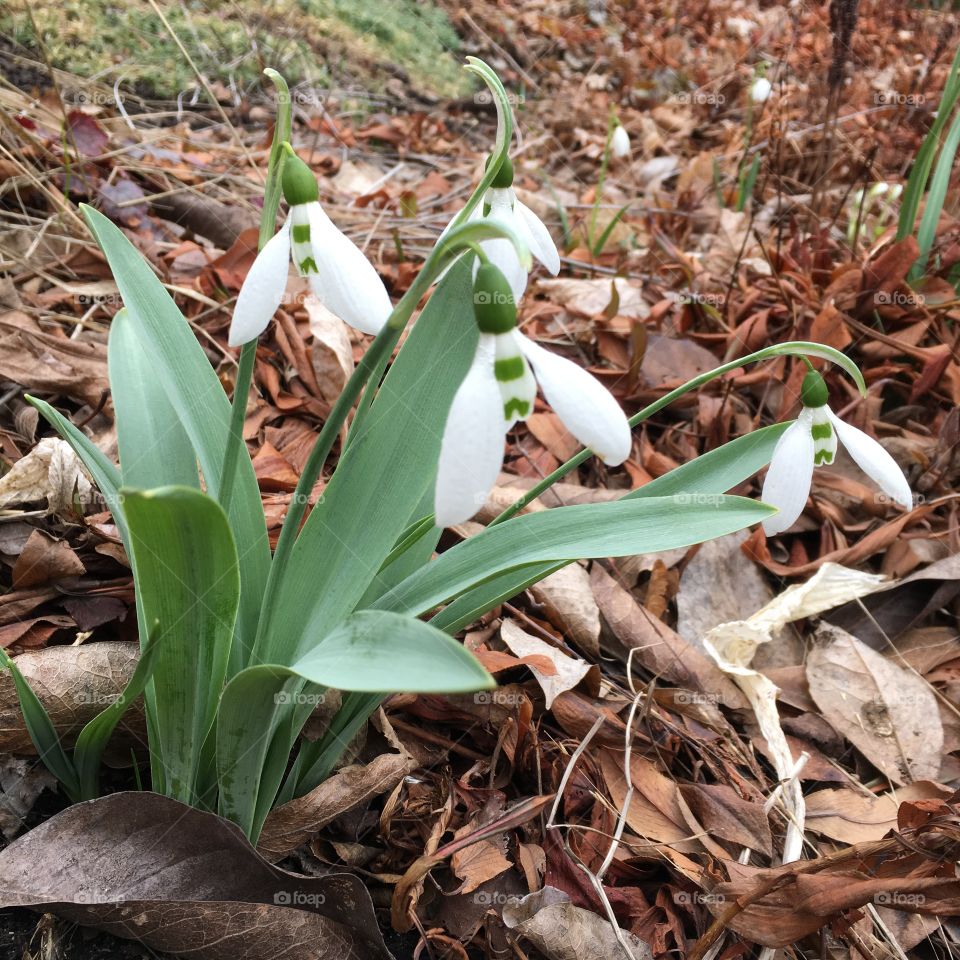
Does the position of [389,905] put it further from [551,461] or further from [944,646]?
[944,646]

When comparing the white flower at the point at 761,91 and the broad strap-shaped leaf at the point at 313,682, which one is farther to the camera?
the white flower at the point at 761,91

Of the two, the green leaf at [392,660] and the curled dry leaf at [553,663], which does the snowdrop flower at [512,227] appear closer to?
the green leaf at [392,660]

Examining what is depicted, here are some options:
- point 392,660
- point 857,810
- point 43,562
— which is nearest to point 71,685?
point 43,562

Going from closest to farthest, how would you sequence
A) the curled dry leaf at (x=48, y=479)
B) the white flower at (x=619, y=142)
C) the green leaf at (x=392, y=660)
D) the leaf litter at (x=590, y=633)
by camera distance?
the green leaf at (x=392, y=660)
the leaf litter at (x=590, y=633)
the curled dry leaf at (x=48, y=479)
the white flower at (x=619, y=142)

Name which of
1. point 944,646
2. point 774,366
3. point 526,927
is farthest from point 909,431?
point 526,927

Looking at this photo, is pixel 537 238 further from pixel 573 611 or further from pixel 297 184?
pixel 573 611

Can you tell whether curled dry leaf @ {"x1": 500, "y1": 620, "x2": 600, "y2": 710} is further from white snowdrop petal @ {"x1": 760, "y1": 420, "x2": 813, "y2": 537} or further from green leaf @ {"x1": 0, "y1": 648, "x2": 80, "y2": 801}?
green leaf @ {"x1": 0, "y1": 648, "x2": 80, "y2": 801}

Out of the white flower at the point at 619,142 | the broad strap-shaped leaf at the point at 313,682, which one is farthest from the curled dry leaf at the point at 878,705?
the white flower at the point at 619,142
